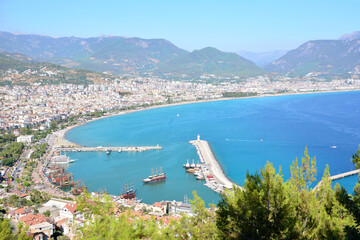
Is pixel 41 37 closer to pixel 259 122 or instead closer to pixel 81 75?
pixel 81 75

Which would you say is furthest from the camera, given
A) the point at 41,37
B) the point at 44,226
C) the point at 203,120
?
the point at 41,37

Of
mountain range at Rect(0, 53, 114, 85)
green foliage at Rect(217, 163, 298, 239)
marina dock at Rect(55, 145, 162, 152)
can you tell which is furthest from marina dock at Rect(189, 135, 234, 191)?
mountain range at Rect(0, 53, 114, 85)

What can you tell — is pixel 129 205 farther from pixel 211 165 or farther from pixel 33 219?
pixel 211 165

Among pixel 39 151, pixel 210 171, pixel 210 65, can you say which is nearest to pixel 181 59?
pixel 210 65

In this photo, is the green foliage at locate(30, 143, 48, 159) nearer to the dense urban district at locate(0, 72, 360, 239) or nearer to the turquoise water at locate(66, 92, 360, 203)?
the dense urban district at locate(0, 72, 360, 239)

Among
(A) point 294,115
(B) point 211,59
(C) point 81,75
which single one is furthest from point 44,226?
(B) point 211,59
